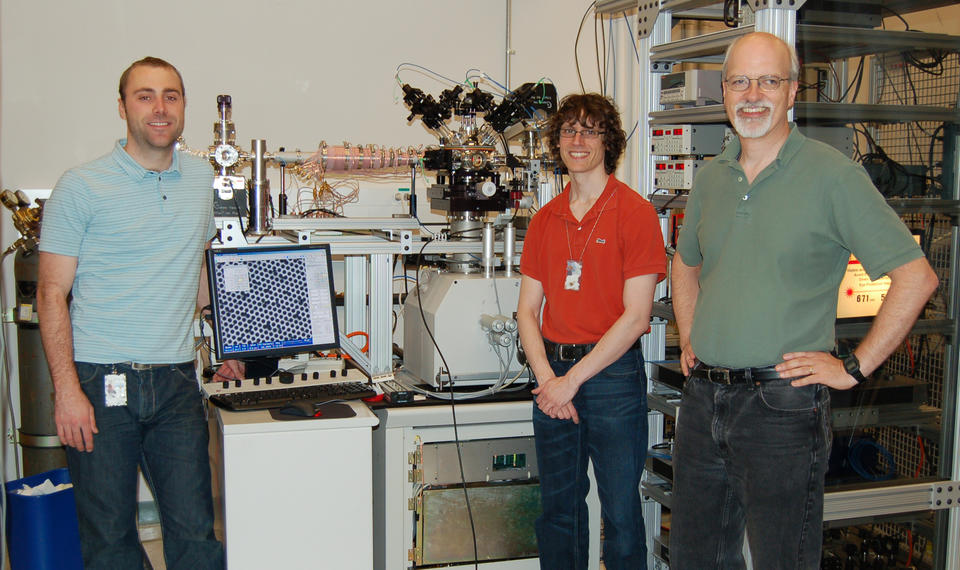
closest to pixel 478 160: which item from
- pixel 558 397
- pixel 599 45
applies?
pixel 558 397

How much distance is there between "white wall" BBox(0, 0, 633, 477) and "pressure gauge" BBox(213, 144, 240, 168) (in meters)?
0.86

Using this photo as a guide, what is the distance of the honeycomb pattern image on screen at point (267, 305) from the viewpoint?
2.58 m

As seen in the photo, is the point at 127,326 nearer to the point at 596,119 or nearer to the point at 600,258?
the point at 600,258

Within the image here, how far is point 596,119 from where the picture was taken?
Answer: 2.26 m

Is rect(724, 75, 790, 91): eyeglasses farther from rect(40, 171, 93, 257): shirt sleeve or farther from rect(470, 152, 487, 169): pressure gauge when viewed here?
rect(40, 171, 93, 257): shirt sleeve

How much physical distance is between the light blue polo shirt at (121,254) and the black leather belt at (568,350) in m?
0.99

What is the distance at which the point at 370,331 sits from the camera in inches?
111

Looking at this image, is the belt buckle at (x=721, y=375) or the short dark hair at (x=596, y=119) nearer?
the belt buckle at (x=721, y=375)

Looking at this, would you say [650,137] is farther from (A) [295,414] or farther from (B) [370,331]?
(A) [295,414]

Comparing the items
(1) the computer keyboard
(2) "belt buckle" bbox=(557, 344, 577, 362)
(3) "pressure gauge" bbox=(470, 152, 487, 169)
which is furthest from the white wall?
(2) "belt buckle" bbox=(557, 344, 577, 362)

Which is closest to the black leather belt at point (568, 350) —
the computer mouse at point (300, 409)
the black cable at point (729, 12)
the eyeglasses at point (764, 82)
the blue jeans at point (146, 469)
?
the computer mouse at point (300, 409)

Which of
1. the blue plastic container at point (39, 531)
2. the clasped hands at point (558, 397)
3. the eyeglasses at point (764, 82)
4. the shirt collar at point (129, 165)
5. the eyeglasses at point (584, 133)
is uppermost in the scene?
the eyeglasses at point (764, 82)

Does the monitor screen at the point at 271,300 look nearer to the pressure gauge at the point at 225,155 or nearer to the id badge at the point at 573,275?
the pressure gauge at the point at 225,155

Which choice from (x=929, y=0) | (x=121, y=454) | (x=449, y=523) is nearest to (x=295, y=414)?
(x=121, y=454)
